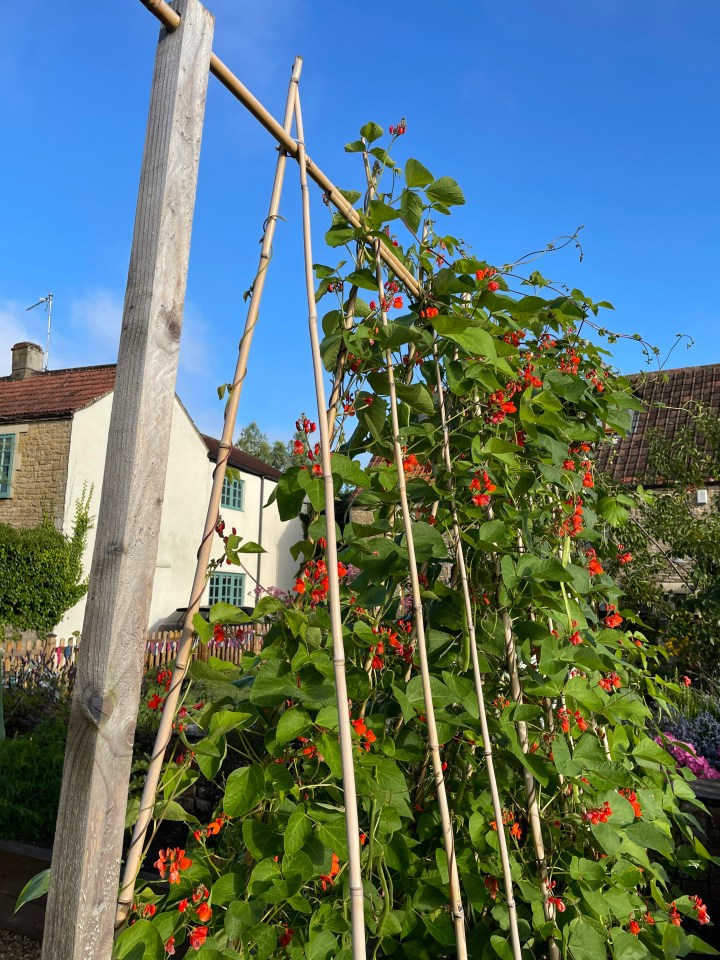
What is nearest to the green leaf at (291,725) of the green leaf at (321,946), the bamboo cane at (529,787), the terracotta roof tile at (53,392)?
the green leaf at (321,946)

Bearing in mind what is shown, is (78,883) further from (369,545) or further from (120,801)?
(369,545)

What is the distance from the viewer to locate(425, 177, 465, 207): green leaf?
192 centimetres

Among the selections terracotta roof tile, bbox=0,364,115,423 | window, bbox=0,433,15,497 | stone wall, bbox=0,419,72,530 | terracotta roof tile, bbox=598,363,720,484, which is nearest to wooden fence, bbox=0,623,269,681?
stone wall, bbox=0,419,72,530

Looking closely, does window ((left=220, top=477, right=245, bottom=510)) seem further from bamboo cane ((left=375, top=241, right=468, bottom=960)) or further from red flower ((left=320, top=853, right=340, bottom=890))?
red flower ((left=320, top=853, right=340, bottom=890))

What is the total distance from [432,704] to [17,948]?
8.11 feet

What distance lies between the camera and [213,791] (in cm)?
360

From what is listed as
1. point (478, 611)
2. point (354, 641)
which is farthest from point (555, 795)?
point (354, 641)

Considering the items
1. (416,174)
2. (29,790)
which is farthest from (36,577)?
(416,174)

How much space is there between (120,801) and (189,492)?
16628 mm

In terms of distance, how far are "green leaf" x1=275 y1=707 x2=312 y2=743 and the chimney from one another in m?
17.6

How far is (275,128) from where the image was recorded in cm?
149

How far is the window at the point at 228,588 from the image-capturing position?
18220mm

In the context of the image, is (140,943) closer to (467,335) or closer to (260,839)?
(260,839)

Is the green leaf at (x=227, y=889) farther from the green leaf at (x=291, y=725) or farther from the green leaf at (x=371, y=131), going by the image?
the green leaf at (x=371, y=131)
